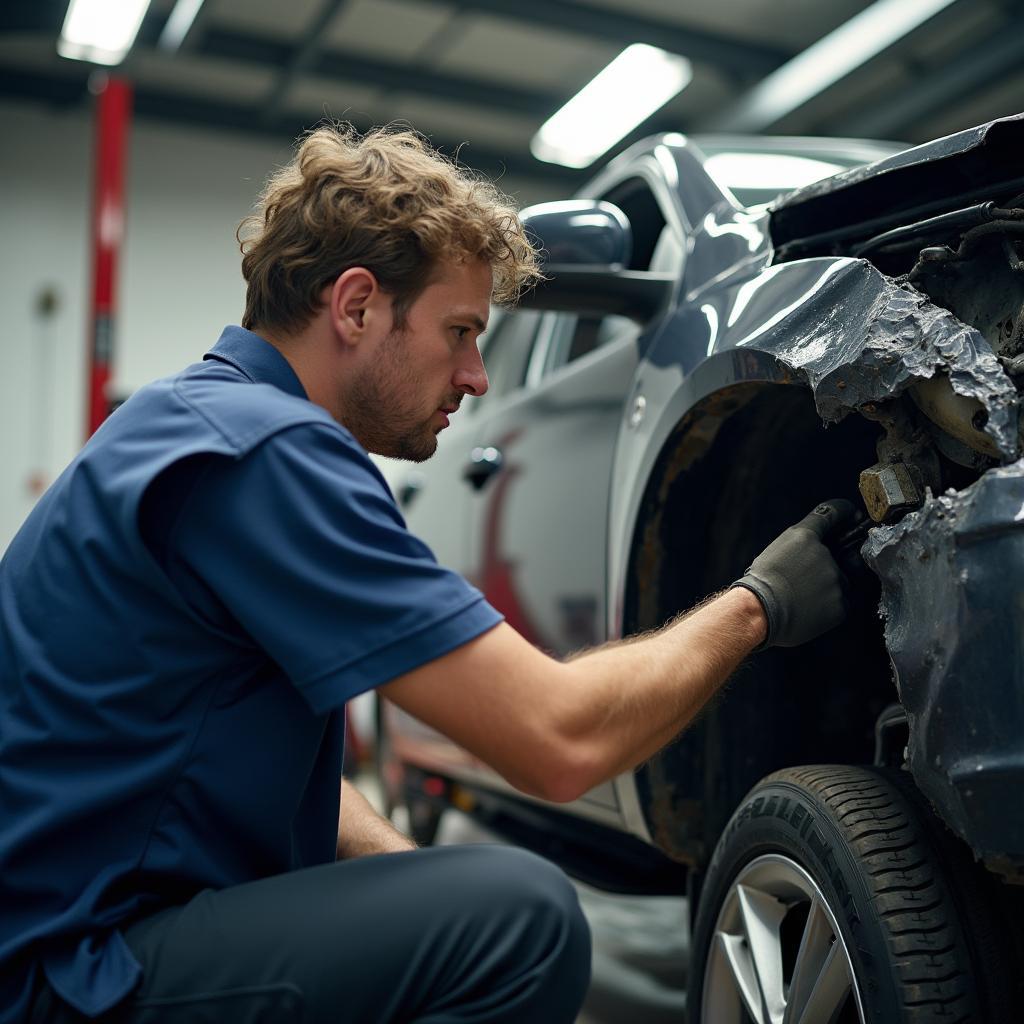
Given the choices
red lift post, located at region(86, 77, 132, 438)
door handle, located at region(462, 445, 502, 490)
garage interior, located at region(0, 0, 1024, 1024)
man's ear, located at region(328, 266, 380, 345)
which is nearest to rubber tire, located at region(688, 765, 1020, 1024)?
man's ear, located at region(328, 266, 380, 345)

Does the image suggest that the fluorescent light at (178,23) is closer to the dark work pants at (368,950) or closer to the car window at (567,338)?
the car window at (567,338)

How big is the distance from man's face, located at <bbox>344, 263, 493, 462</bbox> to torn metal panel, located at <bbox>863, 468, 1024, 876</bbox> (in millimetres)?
559

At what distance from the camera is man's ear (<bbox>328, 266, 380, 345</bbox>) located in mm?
1331

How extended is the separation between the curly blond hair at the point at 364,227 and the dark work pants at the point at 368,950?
61 centimetres

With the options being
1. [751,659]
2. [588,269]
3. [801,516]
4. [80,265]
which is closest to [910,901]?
[751,659]

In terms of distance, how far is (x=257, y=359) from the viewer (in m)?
1.33

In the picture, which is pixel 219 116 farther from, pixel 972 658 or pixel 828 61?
pixel 972 658

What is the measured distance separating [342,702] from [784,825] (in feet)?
1.79

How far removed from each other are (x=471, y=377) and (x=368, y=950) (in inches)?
26.2

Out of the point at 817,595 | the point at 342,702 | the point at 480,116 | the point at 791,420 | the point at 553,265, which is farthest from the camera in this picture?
the point at 480,116

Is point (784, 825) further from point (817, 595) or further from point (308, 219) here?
point (308, 219)

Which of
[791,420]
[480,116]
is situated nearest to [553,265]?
[791,420]

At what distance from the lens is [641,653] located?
47.3 inches

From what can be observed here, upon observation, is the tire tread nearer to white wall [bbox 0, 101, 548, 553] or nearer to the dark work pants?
the dark work pants
